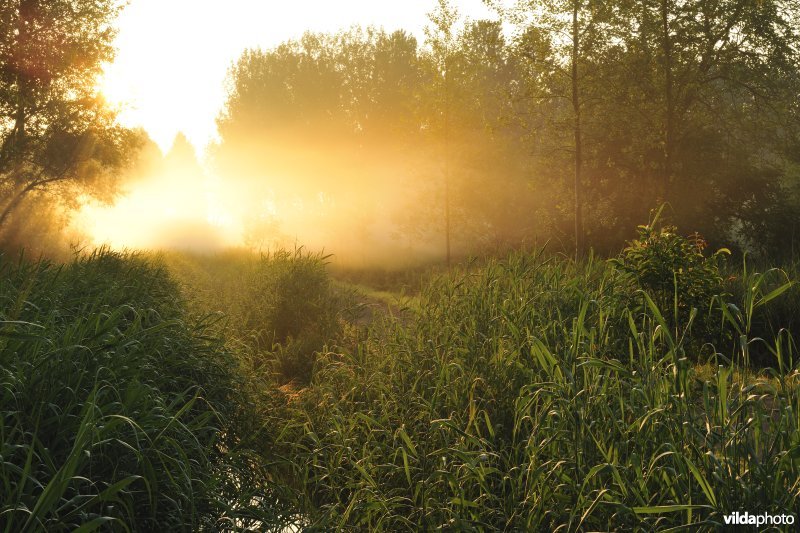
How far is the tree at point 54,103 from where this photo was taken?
17.2 m

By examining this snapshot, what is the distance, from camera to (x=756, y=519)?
2926 millimetres

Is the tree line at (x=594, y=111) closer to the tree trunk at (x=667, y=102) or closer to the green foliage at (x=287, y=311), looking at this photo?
the tree trunk at (x=667, y=102)

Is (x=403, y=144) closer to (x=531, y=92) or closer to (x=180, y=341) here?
(x=531, y=92)

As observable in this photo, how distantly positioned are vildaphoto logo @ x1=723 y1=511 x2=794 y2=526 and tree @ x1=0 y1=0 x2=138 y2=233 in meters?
19.2

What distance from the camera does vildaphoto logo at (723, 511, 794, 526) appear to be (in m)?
2.89

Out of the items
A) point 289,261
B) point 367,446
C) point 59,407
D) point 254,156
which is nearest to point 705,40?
point 289,261

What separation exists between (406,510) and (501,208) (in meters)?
26.4

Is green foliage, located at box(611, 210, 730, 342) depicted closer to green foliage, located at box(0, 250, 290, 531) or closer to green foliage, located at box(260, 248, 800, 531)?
green foliage, located at box(260, 248, 800, 531)

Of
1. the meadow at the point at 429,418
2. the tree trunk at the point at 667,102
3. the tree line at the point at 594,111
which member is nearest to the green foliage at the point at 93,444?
the meadow at the point at 429,418

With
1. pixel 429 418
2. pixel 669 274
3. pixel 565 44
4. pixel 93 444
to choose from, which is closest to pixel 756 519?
pixel 429 418

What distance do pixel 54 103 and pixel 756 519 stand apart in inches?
777

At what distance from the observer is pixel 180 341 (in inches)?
238

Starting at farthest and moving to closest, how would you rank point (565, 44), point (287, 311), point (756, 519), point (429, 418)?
point (565, 44), point (287, 311), point (429, 418), point (756, 519)

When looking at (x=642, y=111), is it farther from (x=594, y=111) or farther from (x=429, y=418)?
(x=429, y=418)
